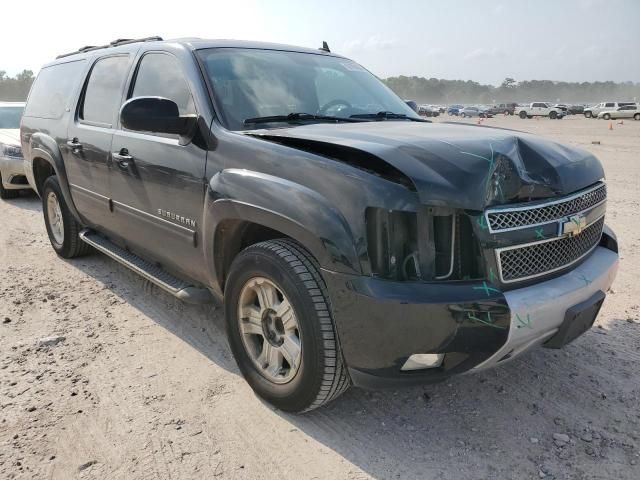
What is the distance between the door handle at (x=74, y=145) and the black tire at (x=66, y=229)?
2.14 ft

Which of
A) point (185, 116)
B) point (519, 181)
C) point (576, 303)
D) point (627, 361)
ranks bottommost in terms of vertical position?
point (627, 361)

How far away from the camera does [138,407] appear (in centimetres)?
279

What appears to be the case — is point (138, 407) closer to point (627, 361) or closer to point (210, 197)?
point (210, 197)

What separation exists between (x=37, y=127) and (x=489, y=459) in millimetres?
5102

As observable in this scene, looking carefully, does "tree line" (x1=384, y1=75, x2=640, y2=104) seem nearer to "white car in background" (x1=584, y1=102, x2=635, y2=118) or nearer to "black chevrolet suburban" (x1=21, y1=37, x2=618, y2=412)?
"white car in background" (x1=584, y1=102, x2=635, y2=118)

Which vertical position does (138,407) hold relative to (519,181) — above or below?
below

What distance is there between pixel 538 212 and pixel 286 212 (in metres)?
1.14

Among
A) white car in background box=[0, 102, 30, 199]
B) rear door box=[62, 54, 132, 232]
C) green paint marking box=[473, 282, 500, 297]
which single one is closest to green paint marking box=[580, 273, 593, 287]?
green paint marking box=[473, 282, 500, 297]

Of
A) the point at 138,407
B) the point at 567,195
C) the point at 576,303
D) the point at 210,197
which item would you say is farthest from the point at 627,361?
the point at 138,407

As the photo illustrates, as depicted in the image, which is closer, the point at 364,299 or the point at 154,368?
the point at 364,299

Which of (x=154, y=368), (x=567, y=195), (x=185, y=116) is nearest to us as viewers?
(x=567, y=195)

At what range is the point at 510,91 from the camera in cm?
18575

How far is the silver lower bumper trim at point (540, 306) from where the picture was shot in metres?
2.17

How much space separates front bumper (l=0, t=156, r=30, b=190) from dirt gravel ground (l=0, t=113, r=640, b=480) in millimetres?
5247
